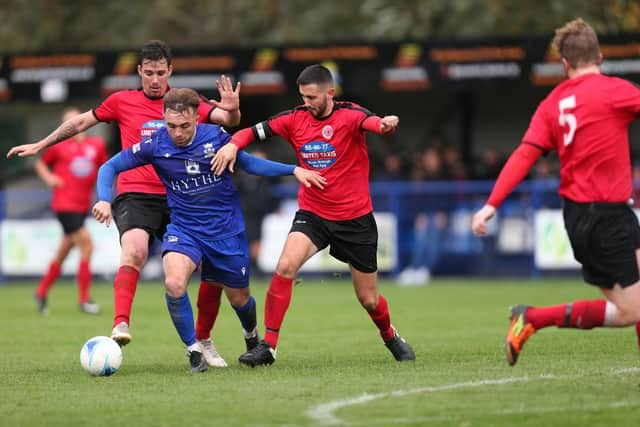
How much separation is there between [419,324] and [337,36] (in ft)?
50.2

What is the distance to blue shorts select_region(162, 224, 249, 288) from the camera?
8898mm

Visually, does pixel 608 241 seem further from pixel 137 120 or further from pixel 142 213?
pixel 137 120

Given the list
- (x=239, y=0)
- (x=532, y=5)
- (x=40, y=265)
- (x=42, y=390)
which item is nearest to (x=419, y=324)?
(x=42, y=390)

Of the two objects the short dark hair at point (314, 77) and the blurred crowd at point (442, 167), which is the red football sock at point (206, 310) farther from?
the blurred crowd at point (442, 167)

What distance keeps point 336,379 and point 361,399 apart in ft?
3.28

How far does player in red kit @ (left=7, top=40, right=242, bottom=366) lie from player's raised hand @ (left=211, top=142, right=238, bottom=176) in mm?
613

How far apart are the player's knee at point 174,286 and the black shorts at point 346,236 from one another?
1.04m

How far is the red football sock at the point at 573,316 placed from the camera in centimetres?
751

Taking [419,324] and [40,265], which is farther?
[40,265]

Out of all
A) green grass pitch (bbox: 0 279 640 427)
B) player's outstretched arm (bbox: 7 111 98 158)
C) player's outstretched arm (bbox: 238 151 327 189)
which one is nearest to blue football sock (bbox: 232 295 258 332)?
green grass pitch (bbox: 0 279 640 427)

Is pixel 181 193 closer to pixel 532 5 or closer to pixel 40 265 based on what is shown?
pixel 40 265

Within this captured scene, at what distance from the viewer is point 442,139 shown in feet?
76.8

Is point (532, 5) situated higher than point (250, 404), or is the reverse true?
point (532, 5)

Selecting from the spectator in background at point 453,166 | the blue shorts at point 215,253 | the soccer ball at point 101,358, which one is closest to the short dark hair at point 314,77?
the blue shorts at point 215,253
